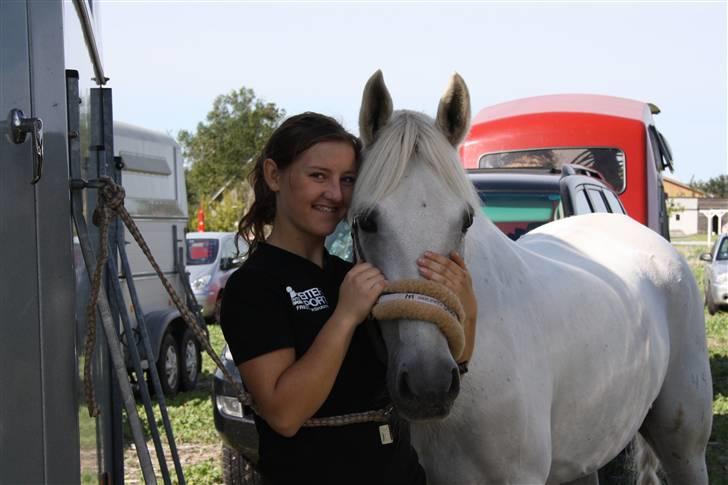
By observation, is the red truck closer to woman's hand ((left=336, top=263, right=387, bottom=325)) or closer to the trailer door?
woman's hand ((left=336, top=263, right=387, bottom=325))

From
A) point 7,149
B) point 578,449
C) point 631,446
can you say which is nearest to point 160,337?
point 631,446

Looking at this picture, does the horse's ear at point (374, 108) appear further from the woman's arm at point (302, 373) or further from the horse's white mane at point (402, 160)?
the woman's arm at point (302, 373)

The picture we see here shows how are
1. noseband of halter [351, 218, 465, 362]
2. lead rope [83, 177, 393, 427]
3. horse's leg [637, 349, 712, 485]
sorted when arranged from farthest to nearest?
1. horse's leg [637, 349, 712, 485]
2. noseband of halter [351, 218, 465, 362]
3. lead rope [83, 177, 393, 427]

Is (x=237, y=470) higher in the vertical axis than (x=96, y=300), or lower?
lower

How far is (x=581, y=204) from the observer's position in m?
5.83

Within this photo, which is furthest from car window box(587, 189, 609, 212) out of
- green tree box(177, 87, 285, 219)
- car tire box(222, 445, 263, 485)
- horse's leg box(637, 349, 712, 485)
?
green tree box(177, 87, 285, 219)

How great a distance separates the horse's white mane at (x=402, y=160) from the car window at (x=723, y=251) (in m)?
16.1

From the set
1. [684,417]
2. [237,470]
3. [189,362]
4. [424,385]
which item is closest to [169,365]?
[189,362]

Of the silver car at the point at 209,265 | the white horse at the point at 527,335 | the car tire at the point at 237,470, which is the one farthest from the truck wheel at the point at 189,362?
the white horse at the point at 527,335

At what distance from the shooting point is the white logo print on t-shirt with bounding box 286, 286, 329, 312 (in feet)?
6.47

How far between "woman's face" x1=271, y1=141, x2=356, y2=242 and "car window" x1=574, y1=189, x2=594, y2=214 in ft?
12.5

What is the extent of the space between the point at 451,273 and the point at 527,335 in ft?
2.38

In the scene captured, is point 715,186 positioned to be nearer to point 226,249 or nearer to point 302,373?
point 226,249

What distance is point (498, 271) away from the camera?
272 cm
